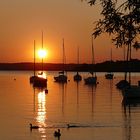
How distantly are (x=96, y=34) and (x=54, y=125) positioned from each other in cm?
2608

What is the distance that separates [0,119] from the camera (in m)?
44.8

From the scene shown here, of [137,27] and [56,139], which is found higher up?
[137,27]

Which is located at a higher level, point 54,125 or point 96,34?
point 96,34

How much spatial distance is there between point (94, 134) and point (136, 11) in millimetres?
21804

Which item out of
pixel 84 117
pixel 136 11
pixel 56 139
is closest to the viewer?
pixel 136 11

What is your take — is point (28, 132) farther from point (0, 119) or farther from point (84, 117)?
point (84, 117)

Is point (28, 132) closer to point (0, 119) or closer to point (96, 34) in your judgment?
point (0, 119)

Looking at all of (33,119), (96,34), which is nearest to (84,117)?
(33,119)

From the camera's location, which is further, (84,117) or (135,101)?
(135,101)

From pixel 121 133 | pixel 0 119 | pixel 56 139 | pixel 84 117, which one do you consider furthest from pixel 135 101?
pixel 56 139

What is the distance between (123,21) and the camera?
541 inches

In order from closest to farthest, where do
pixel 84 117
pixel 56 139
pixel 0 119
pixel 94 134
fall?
pixel 56 139
pixel 94 134
pixel 0 119
pixel 84 117

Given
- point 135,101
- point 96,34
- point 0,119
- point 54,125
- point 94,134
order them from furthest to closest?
point 135,101 < point 0,119 < point 54,125 < point 94,134 < point 96,34

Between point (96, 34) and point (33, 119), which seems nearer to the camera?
point (96, 34)
